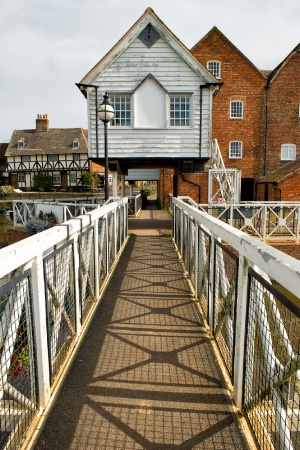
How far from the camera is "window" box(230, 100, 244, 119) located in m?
23.2

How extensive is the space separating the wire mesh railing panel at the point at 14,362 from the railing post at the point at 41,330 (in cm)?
4

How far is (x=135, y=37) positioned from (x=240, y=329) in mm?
13164

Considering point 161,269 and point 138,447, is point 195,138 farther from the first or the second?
point 138,447

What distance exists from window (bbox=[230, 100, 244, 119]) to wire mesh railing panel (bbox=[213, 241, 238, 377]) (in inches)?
861

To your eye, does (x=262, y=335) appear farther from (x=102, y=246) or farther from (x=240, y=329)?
(x=102, y=246)

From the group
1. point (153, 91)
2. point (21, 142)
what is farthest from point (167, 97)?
point (21, 142)

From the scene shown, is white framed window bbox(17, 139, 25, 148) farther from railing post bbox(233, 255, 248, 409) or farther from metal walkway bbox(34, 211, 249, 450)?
railing post bbox(233, 255, 248, 409)

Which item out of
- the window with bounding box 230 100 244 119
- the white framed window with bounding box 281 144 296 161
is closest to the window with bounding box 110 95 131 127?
the window with bounding box 230 100 244 119

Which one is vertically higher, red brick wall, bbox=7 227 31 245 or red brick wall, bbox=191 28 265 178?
red brick wall, bbox=191 28 265 178

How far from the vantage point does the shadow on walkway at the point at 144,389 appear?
7.44ft

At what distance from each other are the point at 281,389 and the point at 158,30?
1374 centimetres

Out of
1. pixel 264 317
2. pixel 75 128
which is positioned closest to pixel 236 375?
pixel 264 317

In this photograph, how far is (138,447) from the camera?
218cm

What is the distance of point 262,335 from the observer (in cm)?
220
